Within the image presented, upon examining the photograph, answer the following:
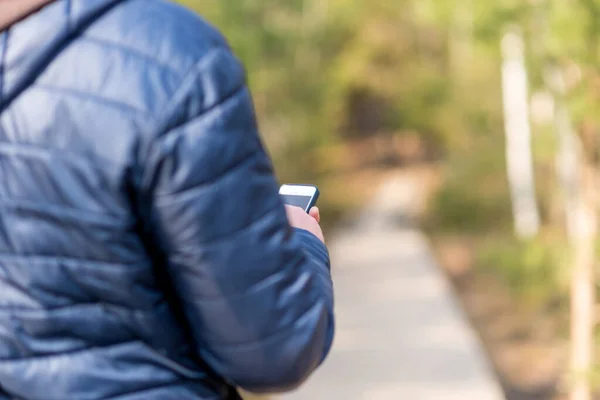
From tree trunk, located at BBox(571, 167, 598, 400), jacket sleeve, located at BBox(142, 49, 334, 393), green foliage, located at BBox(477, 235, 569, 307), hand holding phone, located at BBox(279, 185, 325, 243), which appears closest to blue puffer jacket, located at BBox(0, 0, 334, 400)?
jacket sleeve, located at BBox(142, 49, 334, 393)

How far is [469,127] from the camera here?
12281mm

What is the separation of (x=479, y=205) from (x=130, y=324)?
1070 centimetres

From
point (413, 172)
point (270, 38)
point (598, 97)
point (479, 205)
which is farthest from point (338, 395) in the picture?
point (413, 172)

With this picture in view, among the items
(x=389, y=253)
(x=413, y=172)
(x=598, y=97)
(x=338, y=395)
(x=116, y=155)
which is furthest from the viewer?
(x=413, y=172)

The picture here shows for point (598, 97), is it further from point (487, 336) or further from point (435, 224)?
point (435, 224)

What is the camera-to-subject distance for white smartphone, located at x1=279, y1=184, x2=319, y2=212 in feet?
4.26

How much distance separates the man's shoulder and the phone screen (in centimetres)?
34

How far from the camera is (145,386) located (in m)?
1.07

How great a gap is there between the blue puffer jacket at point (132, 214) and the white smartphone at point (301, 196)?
229mm

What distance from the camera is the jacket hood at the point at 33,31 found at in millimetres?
1002

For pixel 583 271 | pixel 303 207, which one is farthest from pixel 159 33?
pixel 583 271

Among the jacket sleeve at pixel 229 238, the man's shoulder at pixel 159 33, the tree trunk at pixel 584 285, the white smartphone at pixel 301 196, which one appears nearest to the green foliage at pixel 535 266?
the tree trunk at pixel 584 285

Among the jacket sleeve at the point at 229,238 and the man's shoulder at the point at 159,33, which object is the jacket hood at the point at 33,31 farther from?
the jacket sleeve at the point at 229,238

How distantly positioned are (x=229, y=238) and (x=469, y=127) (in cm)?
1161
